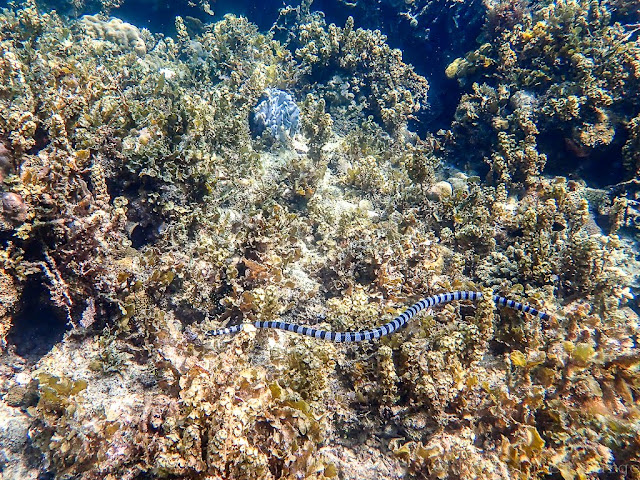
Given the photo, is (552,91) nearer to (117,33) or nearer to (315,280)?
(315,280)

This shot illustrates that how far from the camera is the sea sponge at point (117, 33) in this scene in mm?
11023

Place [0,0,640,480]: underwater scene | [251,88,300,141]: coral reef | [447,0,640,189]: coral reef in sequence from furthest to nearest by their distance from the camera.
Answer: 1. [251,88,300,141]: coral reef
2. [447,0,640,189]: coral reef
3. [0,0,640,480]: underwater scene

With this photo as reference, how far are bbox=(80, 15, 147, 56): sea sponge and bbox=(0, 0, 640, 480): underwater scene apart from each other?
379cm

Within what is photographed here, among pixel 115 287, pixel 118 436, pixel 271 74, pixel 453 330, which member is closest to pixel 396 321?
pixel 453 330

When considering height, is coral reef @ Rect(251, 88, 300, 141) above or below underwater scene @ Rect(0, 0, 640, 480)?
above

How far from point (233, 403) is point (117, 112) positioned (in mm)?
4448

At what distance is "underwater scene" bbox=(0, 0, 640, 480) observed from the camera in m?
2.72

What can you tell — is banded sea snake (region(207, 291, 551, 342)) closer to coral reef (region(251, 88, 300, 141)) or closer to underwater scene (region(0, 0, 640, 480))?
underwater scene (region(0, 0, 640, 480))

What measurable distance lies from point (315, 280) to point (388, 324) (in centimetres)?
127

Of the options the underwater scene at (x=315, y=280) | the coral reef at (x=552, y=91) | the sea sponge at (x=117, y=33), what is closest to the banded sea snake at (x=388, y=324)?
the underwater scene at (x=315, y=280)

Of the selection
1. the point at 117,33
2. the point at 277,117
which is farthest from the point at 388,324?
the point at 117,33

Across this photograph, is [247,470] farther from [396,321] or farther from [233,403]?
[396,321]

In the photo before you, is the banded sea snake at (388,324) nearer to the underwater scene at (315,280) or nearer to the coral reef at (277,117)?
the underwater scene at (315,280)

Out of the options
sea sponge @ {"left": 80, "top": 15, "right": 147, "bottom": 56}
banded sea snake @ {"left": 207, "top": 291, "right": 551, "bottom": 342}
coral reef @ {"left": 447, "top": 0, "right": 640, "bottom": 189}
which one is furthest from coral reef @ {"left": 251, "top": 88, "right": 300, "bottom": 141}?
sea sponge @ {"left": 80, "top": 15, "right": 147, "bottom": 56}
